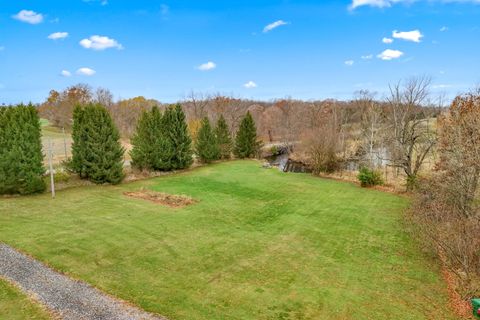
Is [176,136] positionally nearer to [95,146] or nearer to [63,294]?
[95,146]

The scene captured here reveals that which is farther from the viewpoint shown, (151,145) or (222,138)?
(222,138)

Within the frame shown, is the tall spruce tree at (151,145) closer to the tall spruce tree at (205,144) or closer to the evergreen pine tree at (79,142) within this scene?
the evergreen pine tree at (79,142)

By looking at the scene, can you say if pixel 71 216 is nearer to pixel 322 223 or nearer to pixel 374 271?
pixel 322 223

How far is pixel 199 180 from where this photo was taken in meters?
26.4

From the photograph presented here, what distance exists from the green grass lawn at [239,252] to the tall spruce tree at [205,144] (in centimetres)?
1274

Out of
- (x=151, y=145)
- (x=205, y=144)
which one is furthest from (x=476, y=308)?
(x=205, y=144)

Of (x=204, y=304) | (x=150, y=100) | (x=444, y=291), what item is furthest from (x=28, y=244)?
(x=150, y=100)

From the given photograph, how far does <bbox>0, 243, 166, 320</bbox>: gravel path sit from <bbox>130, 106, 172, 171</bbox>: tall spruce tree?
16.8m

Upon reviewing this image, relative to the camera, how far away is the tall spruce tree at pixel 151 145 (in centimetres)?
2792

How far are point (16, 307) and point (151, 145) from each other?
20.4 m

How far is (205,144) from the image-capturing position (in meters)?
34.6

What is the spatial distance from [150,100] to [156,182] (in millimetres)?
68006

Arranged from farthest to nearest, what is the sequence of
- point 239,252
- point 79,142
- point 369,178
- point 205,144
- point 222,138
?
point 222,138 < point 205,144 < point 369,178 < point 79,142 < point 239,252

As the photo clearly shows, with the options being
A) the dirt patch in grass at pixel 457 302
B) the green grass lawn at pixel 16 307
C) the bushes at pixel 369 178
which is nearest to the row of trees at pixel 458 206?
the dirt patch in grass at pixel 457 302
